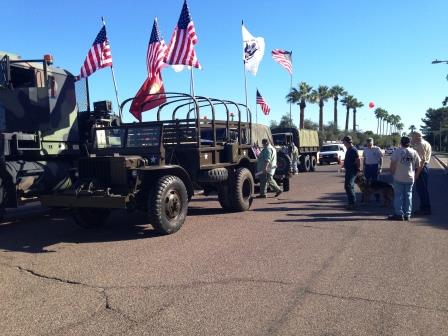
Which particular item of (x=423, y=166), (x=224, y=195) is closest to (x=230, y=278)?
(x=224, y=195)

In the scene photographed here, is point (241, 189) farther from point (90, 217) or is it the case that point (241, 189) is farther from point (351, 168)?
point (90, 217)

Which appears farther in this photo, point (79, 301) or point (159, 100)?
point (159, 100)

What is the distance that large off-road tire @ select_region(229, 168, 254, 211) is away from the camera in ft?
32.4

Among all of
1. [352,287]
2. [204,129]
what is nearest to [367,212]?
[204,129]

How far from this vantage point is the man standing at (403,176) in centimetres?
867

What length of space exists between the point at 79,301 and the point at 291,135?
21657mm

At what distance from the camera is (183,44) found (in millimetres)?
15203

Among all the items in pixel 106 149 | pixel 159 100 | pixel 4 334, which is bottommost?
pixel 4 334

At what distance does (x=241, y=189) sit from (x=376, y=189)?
3452 mm

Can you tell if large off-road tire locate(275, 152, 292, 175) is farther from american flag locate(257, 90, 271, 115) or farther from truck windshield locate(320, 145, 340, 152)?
truck windshield locate(320, 145, 340, 152)

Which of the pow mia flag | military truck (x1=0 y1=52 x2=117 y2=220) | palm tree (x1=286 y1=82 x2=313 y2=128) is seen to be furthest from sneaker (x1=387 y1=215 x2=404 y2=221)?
palm tree (x1=286 y1=82 x2=313 y2=128)

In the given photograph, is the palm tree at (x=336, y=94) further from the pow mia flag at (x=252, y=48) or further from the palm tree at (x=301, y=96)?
the pow mia flag at (x=252, y=48)

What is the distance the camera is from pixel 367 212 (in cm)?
986

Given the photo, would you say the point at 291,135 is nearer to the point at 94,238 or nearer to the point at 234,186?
the point at 234,186
